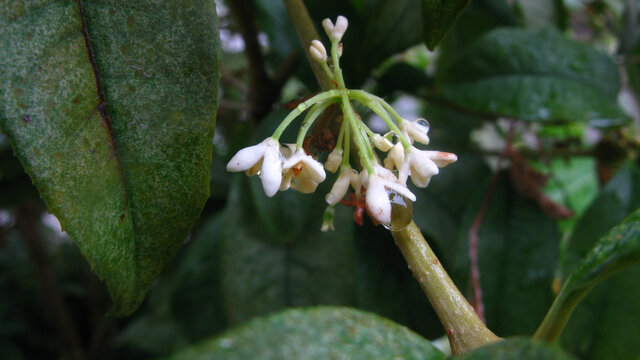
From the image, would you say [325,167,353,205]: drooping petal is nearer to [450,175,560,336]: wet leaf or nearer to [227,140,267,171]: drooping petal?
[227,140,267,171]: drooping petal

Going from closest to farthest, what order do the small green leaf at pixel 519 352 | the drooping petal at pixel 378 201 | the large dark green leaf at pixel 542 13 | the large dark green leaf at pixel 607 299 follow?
the small green leaf at pixel 519 352 → the drooping petal at pixel 378 201 → the large dark green leaf at pixel 607 299 → the large dark green leaf at pixel 542 13

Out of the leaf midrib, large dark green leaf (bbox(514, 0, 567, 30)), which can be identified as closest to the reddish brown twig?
the leaf midrib

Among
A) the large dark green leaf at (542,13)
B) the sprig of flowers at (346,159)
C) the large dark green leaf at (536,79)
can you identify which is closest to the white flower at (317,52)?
the sprig of flowers at (346,159)

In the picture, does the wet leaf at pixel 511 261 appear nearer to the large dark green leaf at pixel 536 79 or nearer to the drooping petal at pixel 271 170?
the large dark green leaf at pixel 536 79

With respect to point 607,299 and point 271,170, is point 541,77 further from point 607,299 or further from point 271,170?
point 271,170

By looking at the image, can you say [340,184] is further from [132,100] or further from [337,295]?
[337,295]
